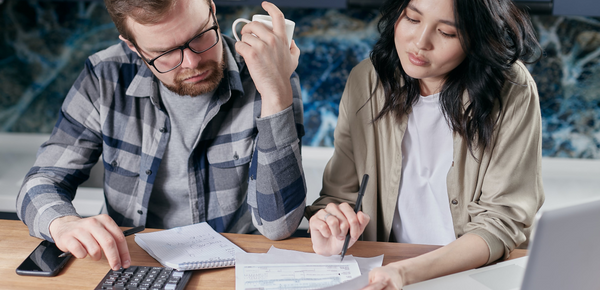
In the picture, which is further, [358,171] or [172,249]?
[358,171]

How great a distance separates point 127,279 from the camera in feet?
2.91

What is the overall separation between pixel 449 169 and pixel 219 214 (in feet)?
2.13

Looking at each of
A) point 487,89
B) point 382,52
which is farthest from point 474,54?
point 382,52

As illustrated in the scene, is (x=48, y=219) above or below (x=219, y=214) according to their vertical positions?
above

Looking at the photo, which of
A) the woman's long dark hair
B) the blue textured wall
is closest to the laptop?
the woman's long dark hair

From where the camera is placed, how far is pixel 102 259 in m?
0.97

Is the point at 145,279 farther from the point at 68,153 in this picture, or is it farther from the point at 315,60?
the point at 315,60

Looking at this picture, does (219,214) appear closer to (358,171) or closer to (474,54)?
(358,171)

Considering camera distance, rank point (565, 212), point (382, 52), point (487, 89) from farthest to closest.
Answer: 1. point (382, 52)
2. point (487, 89)
3. point (565, 212)

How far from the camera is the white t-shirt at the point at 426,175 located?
4.16 ft

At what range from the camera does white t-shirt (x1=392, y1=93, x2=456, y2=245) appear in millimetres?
1268

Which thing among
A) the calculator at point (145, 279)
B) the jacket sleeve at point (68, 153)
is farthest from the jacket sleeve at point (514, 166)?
the jacket sleeve at point (68, 153)

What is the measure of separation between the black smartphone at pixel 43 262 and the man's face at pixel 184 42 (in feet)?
1.56

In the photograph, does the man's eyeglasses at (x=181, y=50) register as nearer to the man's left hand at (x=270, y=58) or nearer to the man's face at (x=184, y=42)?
the man's face at (x=184, y=42)
